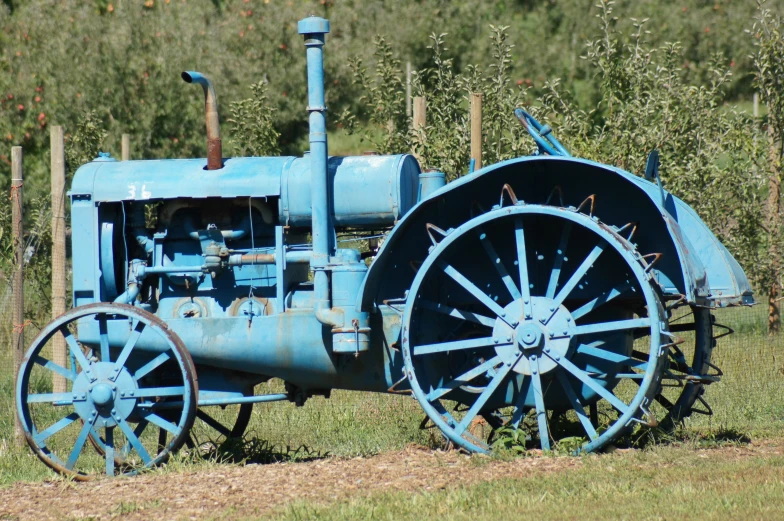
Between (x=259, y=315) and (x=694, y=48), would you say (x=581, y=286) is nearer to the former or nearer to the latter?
(x=259, y=315)

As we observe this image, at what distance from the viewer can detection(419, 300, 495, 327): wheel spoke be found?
247 inches

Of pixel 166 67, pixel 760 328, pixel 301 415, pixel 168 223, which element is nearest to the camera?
pixel 168 223

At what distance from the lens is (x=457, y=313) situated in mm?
6348

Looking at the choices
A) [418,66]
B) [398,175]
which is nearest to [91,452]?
[398,175]

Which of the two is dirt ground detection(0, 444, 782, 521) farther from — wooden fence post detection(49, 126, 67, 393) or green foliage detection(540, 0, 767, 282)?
green foliage detection(540, 0, 767, 282)

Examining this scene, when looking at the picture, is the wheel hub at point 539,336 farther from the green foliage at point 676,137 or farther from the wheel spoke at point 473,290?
the green foliage at point 676,137

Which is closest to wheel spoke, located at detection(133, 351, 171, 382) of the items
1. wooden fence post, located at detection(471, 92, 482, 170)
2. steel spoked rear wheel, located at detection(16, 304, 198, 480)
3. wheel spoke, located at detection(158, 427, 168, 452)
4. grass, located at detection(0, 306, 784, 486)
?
steel spoked rear wheel, located at detection(16, 304, 198, 480)

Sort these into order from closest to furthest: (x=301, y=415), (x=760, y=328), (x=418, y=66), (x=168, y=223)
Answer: (x=168, y=223) < (x=301, y=415) < (x=760, y=328) < (x=418, y=66)

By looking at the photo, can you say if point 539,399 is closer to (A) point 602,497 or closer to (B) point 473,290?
(B) point 473,290

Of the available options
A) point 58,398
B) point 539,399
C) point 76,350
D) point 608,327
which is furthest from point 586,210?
point 58,398

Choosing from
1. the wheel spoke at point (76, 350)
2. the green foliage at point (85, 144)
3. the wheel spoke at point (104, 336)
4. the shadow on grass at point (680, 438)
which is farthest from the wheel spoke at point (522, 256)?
the green foliage at point (85, 144)

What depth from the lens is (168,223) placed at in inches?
273

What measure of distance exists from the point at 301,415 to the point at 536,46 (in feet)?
48.8

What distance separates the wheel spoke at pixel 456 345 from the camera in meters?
6.18
